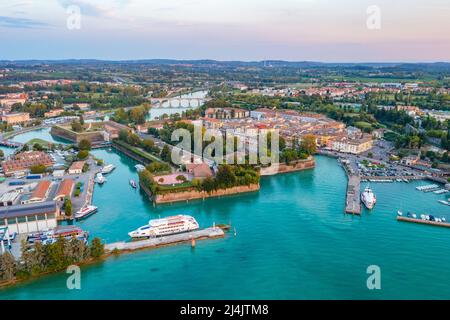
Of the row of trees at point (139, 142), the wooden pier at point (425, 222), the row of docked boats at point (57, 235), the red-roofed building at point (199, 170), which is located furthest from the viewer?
the row of trees at point (139, 142)

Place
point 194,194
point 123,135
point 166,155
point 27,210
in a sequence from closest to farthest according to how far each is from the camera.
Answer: point 27,210 < point 194,194 < point 166,155 < point 123,135

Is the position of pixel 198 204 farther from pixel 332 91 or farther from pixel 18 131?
pixel 332 91

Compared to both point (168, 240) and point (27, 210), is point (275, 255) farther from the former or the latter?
point (27, 210)

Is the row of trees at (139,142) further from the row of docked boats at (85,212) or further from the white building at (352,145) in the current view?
the white building at (352,145)

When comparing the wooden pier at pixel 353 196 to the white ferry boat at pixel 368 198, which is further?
the white ferry boat at pixel 368 198

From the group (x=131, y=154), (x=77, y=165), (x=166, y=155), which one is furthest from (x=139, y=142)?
(x=77, y=165)

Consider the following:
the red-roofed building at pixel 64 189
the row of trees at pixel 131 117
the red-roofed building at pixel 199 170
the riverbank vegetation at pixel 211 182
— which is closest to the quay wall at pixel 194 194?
the riverbank vegetation at pixel 211 182

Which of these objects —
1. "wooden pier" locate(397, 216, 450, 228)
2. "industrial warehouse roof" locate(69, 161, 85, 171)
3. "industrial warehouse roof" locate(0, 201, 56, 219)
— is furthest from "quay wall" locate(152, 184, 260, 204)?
"wooden pier" locate(397, 216, 450, 228)
